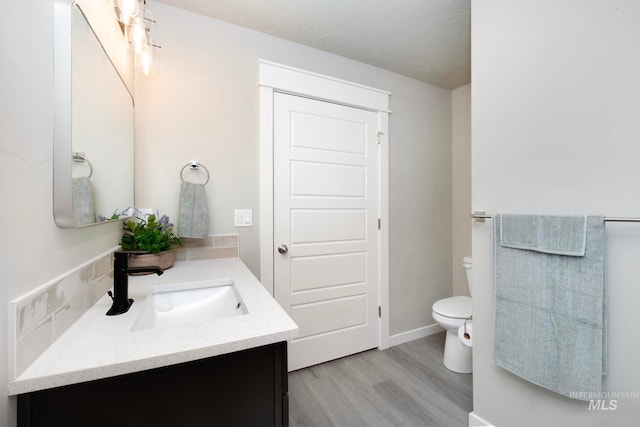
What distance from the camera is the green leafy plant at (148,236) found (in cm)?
133

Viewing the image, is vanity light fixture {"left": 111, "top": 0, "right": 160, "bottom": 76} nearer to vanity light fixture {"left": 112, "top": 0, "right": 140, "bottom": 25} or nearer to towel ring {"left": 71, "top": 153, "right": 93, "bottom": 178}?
vanity light fixture {"left": 112, "top": 0, "right": 140, "bottom": 25}

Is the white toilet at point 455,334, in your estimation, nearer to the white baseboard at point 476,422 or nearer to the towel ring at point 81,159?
the white baseboard at point 476,422

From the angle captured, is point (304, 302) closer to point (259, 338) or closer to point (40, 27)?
point (259, 338)

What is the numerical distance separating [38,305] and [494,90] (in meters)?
1.85

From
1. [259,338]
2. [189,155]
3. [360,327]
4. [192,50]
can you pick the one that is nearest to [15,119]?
[259,338]

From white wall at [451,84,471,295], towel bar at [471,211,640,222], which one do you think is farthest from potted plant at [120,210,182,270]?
white wall at [451,84,471,295]

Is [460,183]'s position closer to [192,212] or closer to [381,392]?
[381,392]

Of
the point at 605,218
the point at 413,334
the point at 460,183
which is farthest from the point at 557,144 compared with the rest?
the point at 413,334

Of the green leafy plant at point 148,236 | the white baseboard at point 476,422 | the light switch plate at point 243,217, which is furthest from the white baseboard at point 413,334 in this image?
the green leafy plant at point 148,236

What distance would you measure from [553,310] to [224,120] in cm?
198

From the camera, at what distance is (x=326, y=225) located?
2.05 meters

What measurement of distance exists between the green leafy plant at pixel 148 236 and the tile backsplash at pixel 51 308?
22 centimetres

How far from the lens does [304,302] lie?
1972 millimetres

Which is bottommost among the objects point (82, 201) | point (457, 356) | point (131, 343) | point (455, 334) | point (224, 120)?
point (457, 356)
